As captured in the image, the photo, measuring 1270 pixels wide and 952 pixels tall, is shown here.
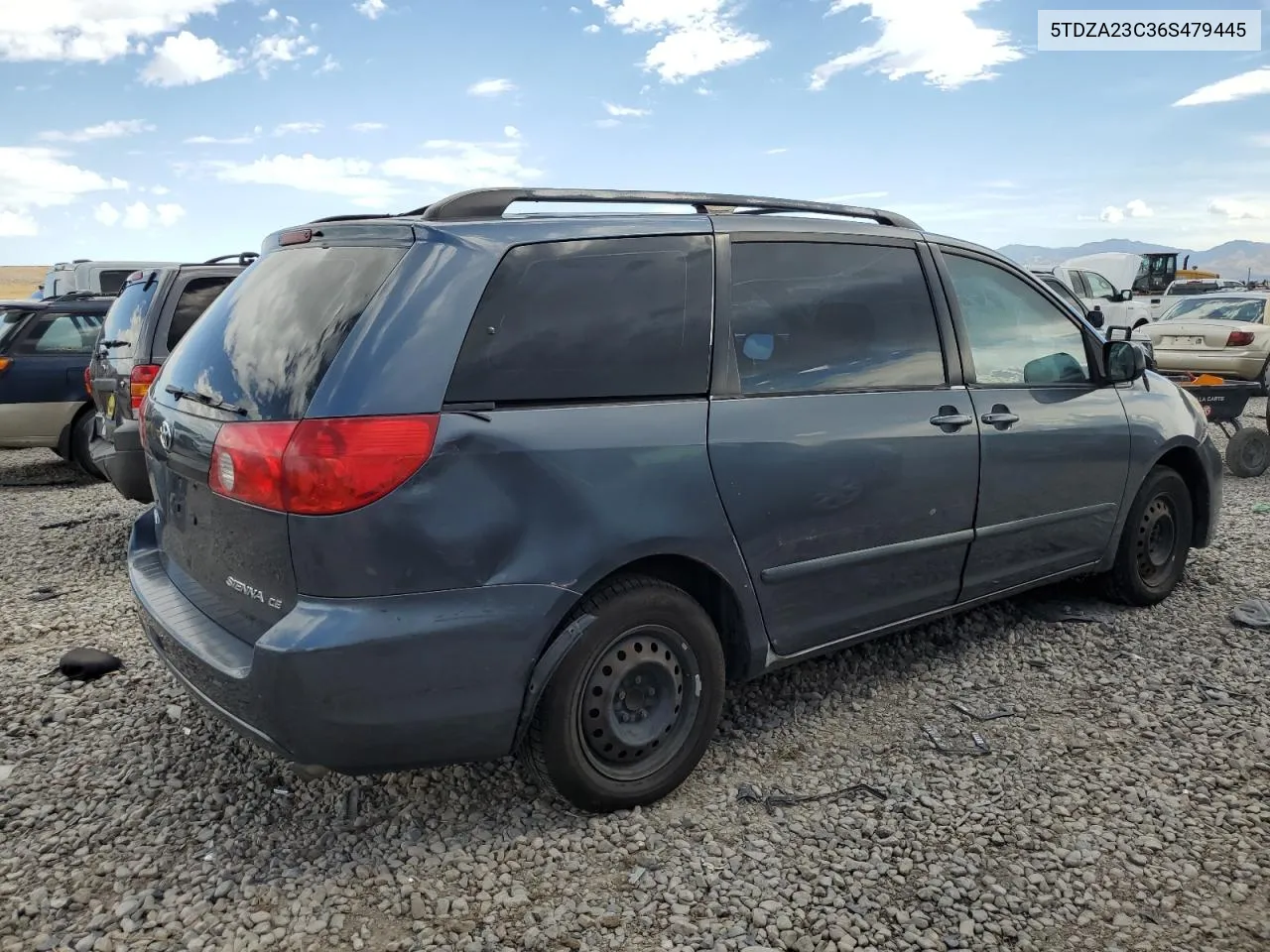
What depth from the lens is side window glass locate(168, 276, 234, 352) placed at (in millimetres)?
6711

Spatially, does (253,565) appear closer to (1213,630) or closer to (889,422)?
(889,422)

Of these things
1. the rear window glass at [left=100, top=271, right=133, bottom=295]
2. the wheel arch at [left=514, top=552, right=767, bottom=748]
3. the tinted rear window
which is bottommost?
the wheel arch at [left=514, top=552, right=767, bottom=748]

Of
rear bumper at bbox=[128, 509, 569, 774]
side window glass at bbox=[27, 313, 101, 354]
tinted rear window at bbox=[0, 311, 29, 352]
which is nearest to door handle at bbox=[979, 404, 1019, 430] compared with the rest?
rear bumper at bbox=[128, 509, 569, 774]

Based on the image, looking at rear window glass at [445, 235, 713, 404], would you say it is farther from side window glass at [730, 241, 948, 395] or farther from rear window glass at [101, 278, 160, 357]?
rear window glass at [101, 278, 160, 357]

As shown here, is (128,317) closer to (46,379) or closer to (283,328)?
(46,379)

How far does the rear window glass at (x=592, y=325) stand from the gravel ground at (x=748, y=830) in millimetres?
1350

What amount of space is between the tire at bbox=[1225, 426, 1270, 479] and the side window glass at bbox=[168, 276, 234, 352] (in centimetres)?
883

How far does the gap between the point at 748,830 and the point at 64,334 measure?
9.46m

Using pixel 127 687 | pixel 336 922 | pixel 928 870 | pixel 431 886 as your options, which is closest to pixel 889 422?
pixel 928 870

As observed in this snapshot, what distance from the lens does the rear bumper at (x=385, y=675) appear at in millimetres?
2455

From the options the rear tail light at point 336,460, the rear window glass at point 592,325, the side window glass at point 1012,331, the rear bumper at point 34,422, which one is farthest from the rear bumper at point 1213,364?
the rear bumper at point 34,422

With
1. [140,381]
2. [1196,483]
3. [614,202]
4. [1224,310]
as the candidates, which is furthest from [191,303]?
[1224,310]

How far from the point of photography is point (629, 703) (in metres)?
3.02

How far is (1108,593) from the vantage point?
4.89 meters
